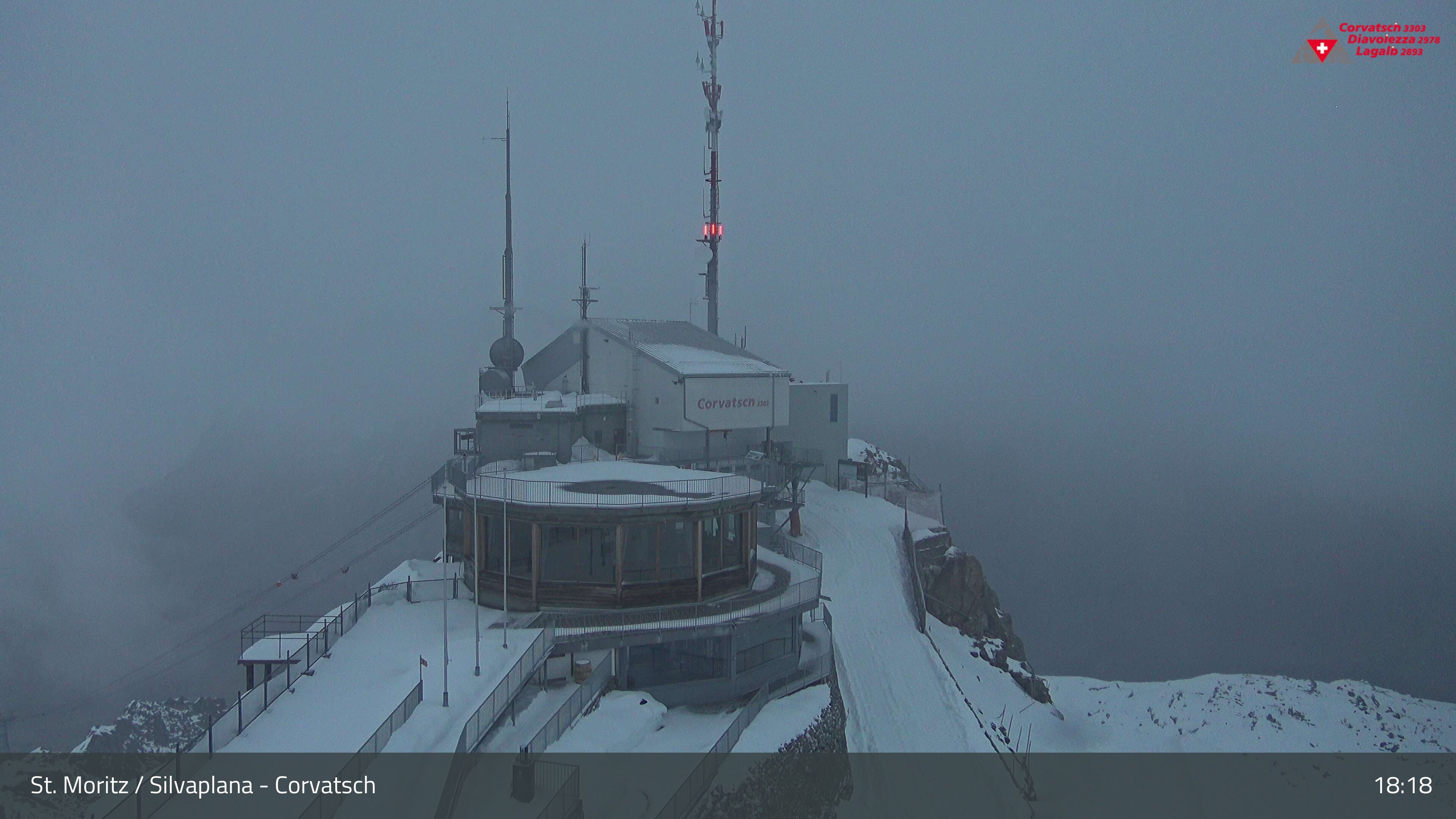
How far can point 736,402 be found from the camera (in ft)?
118

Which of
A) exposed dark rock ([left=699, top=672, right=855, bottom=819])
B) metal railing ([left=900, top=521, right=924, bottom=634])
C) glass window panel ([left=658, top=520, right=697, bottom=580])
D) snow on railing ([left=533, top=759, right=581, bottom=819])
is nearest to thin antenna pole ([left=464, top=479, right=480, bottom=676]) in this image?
snow on railing ([left=533, top=759, right=581, bottom=819])

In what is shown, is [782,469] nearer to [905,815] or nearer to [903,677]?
[903,677]

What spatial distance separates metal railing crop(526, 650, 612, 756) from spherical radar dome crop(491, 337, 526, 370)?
71.7 ft

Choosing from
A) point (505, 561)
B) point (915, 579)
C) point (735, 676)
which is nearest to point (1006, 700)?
point (915, 579)

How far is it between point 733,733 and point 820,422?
27.5 m

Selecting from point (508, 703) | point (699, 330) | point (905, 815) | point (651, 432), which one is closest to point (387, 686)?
point (508, 703)

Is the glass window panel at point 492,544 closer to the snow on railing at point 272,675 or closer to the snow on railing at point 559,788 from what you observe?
the snow on railing at point 272,675

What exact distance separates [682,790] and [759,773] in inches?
115

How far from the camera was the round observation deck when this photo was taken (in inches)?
833

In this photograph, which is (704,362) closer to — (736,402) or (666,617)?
(736,402)

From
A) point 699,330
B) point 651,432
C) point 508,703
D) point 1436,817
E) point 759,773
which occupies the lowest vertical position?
point 1436,817

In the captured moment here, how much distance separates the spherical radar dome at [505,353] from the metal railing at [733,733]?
65.7 feet

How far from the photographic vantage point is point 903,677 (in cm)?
2766

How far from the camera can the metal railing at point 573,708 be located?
50.7ft
